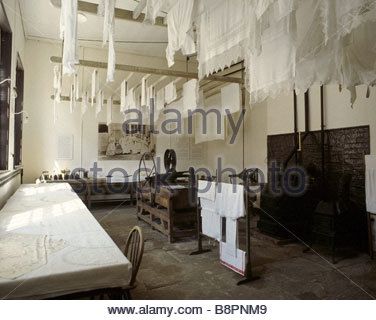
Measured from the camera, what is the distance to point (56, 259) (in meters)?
1.62

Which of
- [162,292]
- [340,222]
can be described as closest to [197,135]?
[340,222]

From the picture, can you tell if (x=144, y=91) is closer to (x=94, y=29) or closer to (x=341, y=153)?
(x=94, y=29)

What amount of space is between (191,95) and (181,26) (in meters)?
2.71

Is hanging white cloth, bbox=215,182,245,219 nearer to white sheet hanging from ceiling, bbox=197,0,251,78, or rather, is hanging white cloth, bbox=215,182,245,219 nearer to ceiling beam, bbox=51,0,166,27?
white sheet hanging from ceiling, bbox=197,0,251,78

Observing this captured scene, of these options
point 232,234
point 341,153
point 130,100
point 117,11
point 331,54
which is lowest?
point 232,234

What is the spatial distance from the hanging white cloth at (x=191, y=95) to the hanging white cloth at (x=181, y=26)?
7.66ft

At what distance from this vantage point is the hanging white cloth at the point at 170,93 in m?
5.88

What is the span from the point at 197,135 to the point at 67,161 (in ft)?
12.7

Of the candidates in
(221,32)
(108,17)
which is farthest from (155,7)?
(221,32)

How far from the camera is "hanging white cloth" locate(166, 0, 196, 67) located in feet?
7.95

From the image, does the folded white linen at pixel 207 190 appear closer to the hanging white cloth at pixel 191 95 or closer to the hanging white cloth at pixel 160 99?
the hanging white cloth at pixel 191 95

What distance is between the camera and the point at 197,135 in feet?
27.8

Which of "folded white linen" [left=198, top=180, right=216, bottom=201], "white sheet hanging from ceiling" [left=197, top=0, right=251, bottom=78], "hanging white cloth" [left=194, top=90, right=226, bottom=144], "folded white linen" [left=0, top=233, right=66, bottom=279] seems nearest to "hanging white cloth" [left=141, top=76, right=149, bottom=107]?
"hanging white cloth" [left=194, top=90, right=226, bottom=144]
